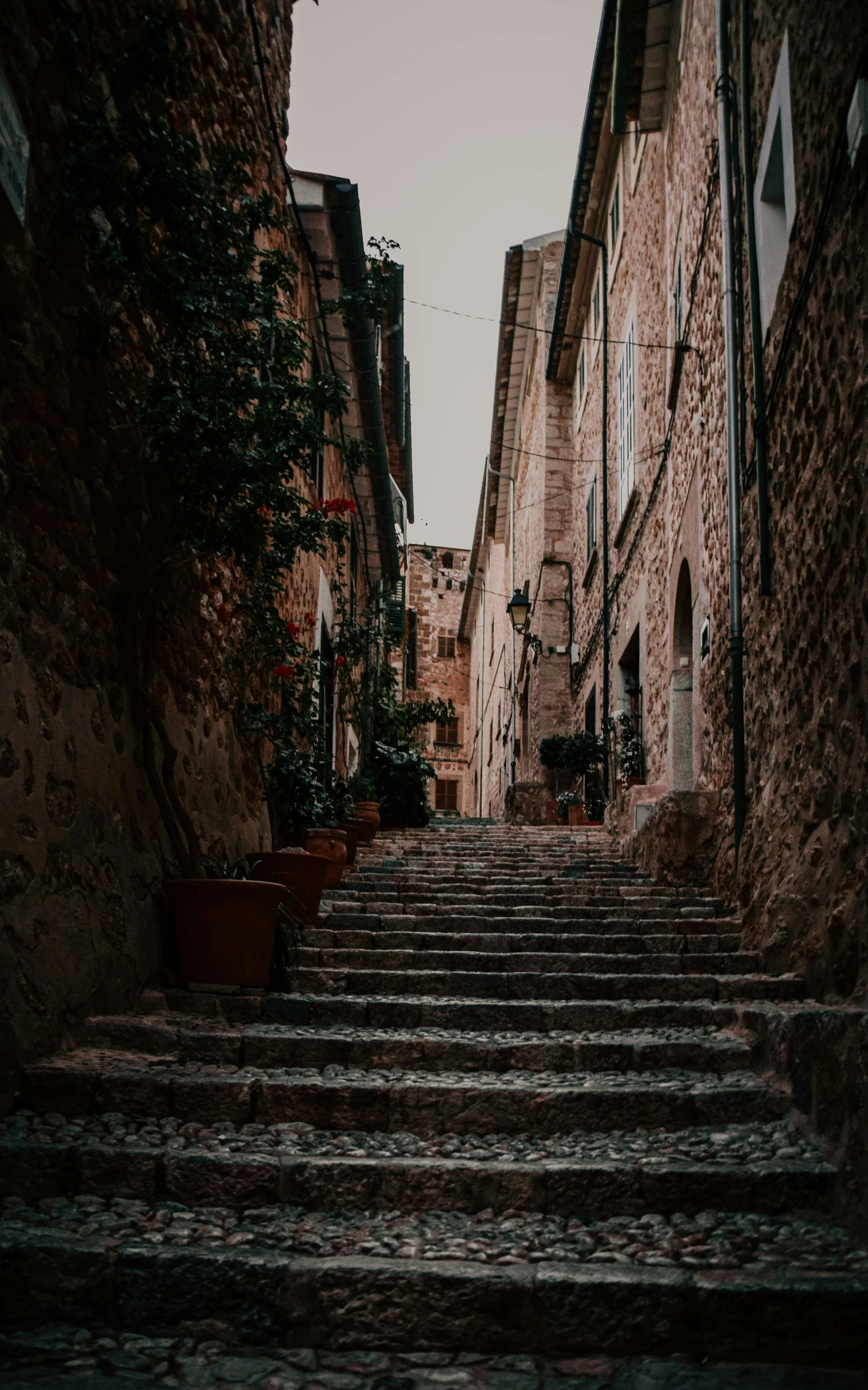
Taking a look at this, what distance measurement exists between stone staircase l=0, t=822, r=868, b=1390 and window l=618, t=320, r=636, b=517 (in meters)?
7.15

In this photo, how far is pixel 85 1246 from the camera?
2.66 metres

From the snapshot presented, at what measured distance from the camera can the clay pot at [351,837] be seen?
26.3ft

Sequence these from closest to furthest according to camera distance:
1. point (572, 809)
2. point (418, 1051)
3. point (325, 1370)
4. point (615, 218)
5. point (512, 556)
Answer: point (325, 1370)
point (418, 1051)
point (572, 809)
point (615, 218)
point (512, 556)

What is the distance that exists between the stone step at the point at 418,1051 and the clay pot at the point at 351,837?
3474 mm

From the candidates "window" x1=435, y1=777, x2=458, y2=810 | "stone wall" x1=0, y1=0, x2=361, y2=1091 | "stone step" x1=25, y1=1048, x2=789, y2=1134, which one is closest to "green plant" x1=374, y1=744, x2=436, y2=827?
"stone wall" x1=0, y1=0, x2=361, y2=1091

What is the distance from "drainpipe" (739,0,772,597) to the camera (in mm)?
5332

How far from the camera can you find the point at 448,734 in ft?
109

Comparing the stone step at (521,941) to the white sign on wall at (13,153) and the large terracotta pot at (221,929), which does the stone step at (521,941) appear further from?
the white sign on wall at (13,153)

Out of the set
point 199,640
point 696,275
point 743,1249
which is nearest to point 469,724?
point 696,275

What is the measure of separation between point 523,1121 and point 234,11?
594 centimetres

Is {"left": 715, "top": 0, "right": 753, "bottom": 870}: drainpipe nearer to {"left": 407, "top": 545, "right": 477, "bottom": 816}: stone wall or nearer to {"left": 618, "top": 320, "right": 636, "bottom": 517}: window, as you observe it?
{"left": 618, "top": 320, "right": 636, "bottom": 517}: window

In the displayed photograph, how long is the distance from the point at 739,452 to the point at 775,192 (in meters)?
1.28

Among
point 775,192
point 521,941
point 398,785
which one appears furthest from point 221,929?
point 398,785

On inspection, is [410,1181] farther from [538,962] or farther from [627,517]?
[627,517]
